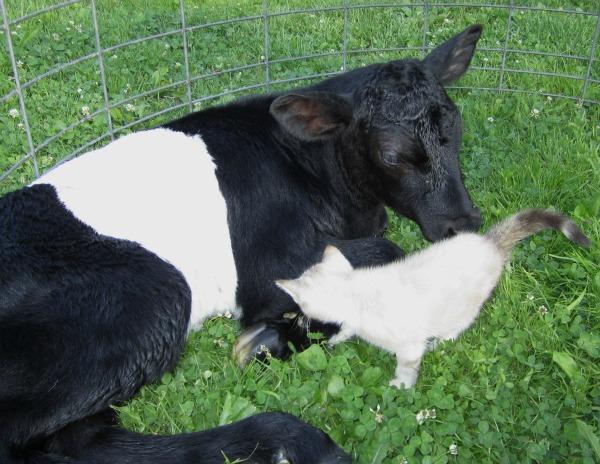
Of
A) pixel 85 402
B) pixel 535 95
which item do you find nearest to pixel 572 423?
pixel 85 402

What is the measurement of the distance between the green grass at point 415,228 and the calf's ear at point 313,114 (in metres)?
1.02

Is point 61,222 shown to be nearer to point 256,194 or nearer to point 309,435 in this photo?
point 256,194

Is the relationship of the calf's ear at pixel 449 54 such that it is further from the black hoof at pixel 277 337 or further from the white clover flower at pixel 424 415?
the white clover flower at pixel 424 415

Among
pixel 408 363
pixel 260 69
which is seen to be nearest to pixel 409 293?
pixel 408 363

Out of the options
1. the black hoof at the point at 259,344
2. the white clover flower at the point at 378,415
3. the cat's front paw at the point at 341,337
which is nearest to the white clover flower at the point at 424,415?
the white clover flower at the point at 378,415

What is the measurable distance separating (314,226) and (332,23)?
3941mm

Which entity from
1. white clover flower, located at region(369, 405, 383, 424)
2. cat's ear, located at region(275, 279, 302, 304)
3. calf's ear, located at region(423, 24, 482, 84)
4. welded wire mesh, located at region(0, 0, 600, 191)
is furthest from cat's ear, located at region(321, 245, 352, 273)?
welded wire mesh, located at region(0, 0, 600, 191)

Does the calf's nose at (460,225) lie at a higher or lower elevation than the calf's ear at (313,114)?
lower

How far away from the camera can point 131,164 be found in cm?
359

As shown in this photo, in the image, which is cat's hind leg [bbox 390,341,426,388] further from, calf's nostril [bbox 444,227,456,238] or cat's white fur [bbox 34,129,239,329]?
cat's white fur [bbox 34,129,239,329]

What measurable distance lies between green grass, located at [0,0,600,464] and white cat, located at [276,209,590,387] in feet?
0.53

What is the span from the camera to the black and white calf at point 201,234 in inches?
116

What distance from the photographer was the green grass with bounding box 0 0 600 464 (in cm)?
318

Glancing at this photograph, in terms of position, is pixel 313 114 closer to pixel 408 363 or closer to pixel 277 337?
pixel 277 337
